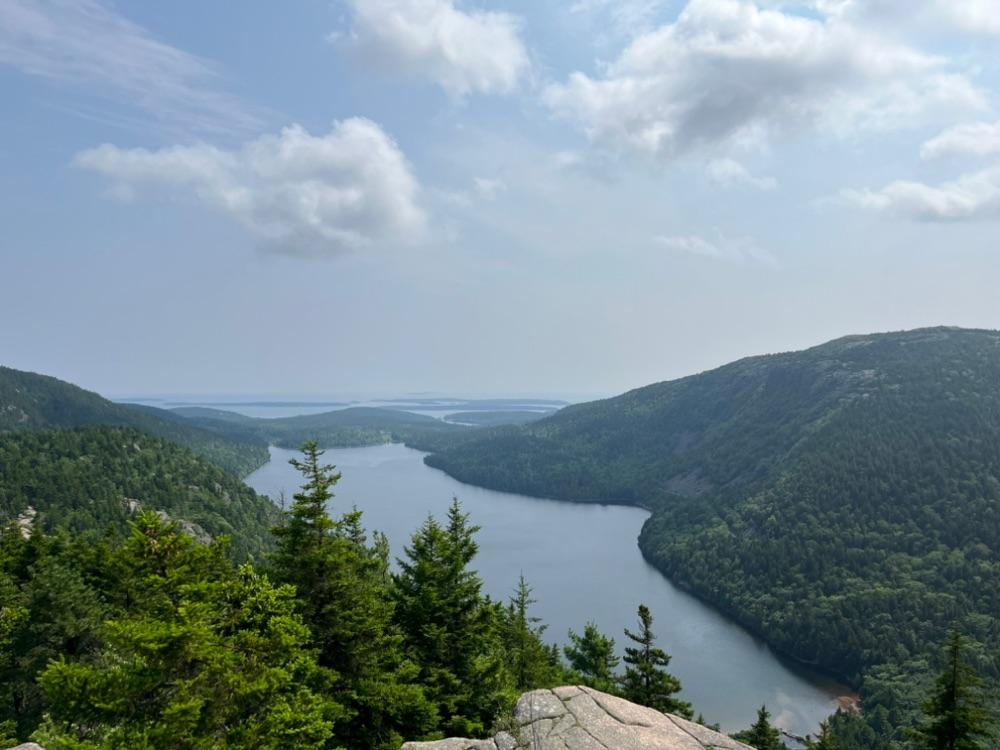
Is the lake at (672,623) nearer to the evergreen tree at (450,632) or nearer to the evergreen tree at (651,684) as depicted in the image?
the evergreen tree at (651,684)

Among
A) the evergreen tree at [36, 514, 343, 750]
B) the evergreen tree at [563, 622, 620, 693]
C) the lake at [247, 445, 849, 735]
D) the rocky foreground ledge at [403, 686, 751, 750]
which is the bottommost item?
the lake at [247, 445, 849, 735]

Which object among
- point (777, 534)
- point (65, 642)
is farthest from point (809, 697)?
point (65, 642)

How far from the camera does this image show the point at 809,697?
112 m

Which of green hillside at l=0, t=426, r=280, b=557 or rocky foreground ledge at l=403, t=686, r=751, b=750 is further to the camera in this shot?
green hillside at l=0, t=426, r=280, b=557

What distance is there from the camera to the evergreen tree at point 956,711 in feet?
105

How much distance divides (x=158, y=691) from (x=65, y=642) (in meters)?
28.2

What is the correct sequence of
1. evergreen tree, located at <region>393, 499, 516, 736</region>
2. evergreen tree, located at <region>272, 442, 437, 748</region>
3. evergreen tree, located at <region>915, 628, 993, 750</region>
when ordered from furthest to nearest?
1. evergreen tree, located at <region>915, 628, 993, 750</region>
2. evergreen tree, located at <region>393, 499, 516, 736</region>
3. evergreen tree, located at <region>272, 442, 437, 748</region>

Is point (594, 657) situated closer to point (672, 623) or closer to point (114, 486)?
point (672, 623)

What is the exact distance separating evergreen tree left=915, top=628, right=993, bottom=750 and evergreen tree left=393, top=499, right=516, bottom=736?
26.1 m

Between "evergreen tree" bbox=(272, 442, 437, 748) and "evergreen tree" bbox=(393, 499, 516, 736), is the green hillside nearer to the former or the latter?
"evergreen tree" bbox=(393, 499, 516, 736)

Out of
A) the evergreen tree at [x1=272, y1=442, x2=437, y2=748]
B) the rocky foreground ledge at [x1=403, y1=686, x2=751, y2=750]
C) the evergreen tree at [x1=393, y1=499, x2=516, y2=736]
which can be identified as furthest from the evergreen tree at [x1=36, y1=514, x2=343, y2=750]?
the evergreen tree at [x1=393, y1=499, x2=516, y2=736]

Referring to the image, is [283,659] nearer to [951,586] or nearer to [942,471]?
[951,586]

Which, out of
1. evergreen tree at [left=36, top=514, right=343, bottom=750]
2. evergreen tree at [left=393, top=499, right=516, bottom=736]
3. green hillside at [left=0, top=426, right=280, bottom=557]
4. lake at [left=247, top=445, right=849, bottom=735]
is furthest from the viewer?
green hillside at [left=0, top=426, right=280, bottom=557]

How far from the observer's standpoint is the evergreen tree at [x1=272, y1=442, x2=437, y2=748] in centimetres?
2305
